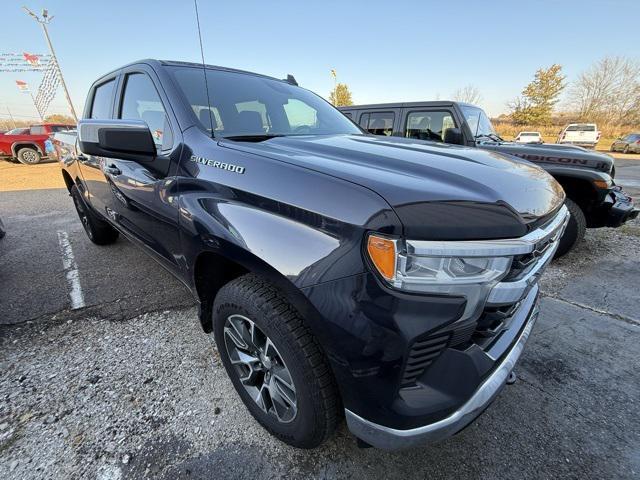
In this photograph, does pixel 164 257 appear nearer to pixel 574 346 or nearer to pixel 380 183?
pixel 380 183

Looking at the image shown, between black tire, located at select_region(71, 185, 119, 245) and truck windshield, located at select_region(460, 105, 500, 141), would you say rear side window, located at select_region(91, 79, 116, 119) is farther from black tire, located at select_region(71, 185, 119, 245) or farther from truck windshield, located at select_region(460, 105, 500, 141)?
truck windshield, located at select_region(460, 105, 500, 141)

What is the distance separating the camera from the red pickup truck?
13422 millimetres

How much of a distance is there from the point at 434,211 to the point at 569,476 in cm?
152

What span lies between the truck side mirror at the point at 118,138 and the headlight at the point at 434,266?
1.34 m

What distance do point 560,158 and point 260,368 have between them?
419cm

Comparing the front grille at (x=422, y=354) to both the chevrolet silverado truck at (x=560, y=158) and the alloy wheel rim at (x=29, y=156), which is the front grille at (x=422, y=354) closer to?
the chevrolet silverado truck at (x=560, y=158)

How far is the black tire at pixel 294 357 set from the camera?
4.12 feet

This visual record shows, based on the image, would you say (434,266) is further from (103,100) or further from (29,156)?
(29,156)

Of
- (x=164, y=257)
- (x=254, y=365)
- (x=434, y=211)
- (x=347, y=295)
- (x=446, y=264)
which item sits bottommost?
(x=254, y=365)

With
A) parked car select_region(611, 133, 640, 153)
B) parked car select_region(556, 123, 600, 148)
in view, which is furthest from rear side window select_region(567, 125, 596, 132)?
parked car select_region(611, 133, 640, 153)

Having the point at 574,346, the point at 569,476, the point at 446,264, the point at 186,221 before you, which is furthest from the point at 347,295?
the point at 574,346

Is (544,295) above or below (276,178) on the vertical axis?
below

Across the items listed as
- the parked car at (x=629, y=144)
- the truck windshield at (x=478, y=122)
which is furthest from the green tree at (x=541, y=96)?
the truck windshield at (x=478, y=122)

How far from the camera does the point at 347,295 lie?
1.05 m
